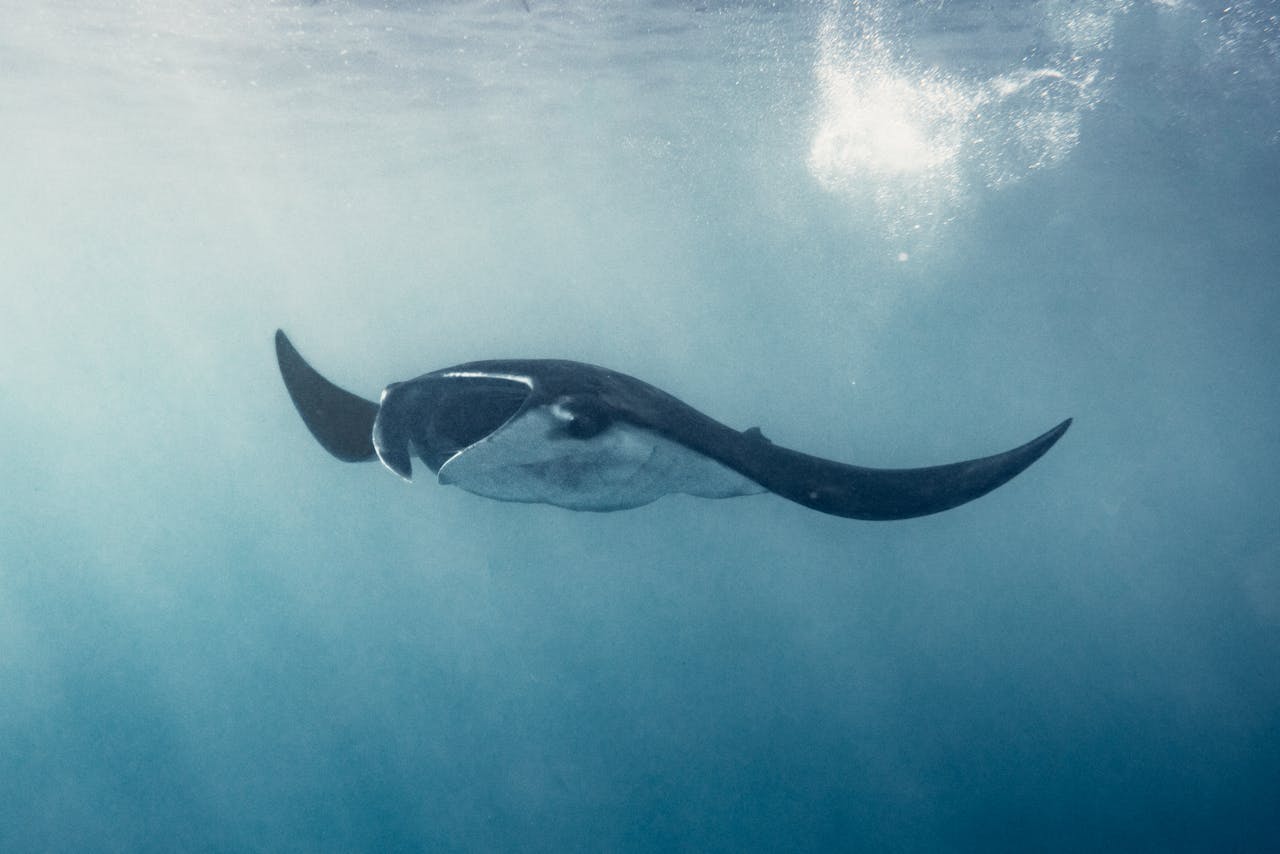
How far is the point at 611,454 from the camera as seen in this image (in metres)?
2.44

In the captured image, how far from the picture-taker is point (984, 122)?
16.6m

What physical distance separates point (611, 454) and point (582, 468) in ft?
0.49

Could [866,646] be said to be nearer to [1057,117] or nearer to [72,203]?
[1057,117]

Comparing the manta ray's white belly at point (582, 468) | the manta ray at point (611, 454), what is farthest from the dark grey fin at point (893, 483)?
the manta ray's white belly at point (582, 468)

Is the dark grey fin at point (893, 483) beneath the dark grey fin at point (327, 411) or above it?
beneath

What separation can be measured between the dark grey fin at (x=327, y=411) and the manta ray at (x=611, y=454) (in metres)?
0.58

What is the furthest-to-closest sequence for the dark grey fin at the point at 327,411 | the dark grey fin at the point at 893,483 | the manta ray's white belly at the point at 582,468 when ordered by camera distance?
the dark grey fin at the point at 327,411, the manta ray's white belly at the point at 582,468, the dark grey fin at the point at 893,483

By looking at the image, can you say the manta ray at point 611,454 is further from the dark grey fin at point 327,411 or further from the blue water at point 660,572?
the blue water at point 660,572

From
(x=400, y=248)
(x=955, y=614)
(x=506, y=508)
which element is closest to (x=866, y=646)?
(x=955, y=614)

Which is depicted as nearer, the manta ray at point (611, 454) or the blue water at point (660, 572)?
the manta ray at point (611, 454)

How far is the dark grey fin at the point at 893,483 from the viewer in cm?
212

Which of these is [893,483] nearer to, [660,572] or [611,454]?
[611,454]

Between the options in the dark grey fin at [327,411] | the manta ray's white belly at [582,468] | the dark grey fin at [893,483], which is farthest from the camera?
the dark grey fin at [327,411]

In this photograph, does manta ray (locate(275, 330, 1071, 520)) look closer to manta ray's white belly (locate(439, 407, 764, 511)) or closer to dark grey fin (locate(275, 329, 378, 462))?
manta ray's white belly (locate(439, 407, 764, 511))
